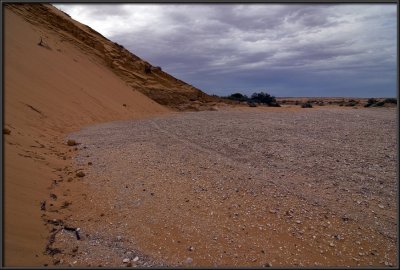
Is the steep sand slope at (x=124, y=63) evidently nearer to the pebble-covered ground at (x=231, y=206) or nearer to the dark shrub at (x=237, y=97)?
the dark shrub at (x=237, y=97)

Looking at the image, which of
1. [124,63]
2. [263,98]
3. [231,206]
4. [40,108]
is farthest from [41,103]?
[263,98]

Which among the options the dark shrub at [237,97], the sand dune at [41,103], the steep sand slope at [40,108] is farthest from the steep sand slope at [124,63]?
the dark shrub at [237,97]

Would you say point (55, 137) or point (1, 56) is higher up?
point (1, 56)

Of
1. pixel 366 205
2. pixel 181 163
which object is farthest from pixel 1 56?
pixel 366 205

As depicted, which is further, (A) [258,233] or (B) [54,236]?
(A) [258,233]

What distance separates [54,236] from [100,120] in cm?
1306

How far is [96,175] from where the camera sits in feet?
24.3

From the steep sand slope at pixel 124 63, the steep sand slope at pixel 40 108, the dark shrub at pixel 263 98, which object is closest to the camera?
the steep sand slope at pixel 40 108

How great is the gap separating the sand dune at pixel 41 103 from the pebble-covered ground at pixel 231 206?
0.41 m

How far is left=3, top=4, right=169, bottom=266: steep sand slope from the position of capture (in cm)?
475

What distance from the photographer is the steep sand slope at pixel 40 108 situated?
15.6 feet

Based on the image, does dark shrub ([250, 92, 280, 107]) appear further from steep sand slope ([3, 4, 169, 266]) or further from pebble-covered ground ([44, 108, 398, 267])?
pebble-covered ground ([44, 108, 398, 267])

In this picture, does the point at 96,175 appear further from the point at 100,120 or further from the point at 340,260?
the point at 100,120

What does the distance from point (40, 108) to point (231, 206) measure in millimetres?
9805
